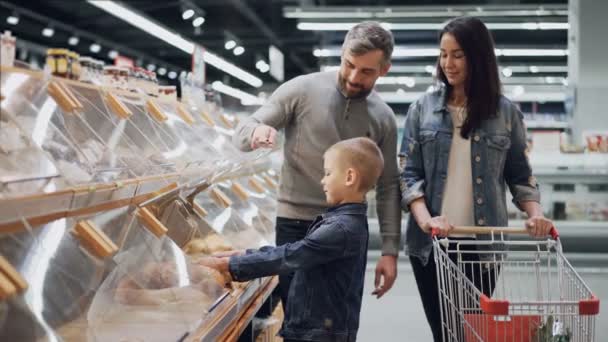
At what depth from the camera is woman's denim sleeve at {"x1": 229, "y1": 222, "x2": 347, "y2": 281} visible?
212cm

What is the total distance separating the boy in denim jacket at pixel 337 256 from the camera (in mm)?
2219

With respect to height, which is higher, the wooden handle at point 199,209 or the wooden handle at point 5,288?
the wooden handle at point 5,288

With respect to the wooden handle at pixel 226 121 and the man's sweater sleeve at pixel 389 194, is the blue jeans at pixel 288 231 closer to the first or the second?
the man's sweater sleeve at pixel 389 194

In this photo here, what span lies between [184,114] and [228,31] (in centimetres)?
1603

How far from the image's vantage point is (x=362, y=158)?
2250mm

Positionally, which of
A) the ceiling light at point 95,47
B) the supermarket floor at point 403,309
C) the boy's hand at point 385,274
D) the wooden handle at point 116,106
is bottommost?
the supermarket floor at point 403,309

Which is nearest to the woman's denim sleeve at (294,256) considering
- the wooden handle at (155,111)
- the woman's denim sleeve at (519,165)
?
the woman's denim sleeve at (519,165)

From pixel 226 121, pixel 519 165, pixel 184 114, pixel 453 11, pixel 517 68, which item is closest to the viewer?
pixel 519 165

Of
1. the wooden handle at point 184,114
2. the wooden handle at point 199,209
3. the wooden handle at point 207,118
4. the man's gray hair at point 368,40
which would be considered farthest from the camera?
the wooden handle at point 207,118

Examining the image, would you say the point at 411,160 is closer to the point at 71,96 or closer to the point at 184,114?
the point at 71,96

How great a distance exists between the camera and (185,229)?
2850mm

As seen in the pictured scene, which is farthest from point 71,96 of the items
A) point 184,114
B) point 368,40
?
point 184,114

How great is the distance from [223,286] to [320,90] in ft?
2.77

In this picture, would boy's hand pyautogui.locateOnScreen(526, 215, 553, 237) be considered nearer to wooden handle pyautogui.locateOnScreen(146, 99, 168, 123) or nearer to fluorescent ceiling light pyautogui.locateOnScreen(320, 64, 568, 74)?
wooden handle pyautogui.locateOnScreen(146, 99, 168, 123)
